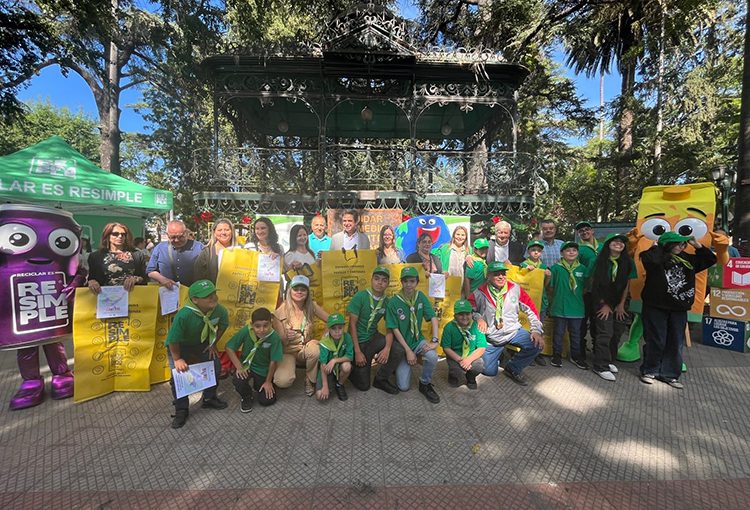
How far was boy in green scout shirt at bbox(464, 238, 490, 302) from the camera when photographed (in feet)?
14.5

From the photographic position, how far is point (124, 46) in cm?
1261

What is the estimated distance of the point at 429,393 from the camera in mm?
3447

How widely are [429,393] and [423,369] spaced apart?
0.82 ft

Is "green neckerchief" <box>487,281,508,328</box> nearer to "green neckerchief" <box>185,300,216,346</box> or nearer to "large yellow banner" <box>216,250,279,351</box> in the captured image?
"large yellow banner" <box>216,250,279,351</box>

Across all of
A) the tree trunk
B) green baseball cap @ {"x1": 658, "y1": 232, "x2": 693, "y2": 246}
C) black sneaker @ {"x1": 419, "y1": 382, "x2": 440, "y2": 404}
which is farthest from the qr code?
the tree trunk

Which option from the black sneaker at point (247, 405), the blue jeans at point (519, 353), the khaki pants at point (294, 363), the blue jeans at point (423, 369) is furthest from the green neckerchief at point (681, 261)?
the black sneaker at point (247, 405)

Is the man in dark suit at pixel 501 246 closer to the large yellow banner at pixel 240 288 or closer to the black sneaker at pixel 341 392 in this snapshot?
the black sneaker at pixel 341 392

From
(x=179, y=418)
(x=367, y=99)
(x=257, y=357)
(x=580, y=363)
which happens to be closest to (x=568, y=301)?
(x=580, y=363)

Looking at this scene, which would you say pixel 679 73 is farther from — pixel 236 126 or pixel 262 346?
pixel 262 346

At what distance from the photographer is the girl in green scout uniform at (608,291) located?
4.07m

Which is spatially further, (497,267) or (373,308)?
(497,267)

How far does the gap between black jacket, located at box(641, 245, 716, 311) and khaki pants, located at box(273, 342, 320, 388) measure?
4.05m

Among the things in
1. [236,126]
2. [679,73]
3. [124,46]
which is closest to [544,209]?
[679,73]

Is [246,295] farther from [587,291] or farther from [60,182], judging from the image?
[587,291]
